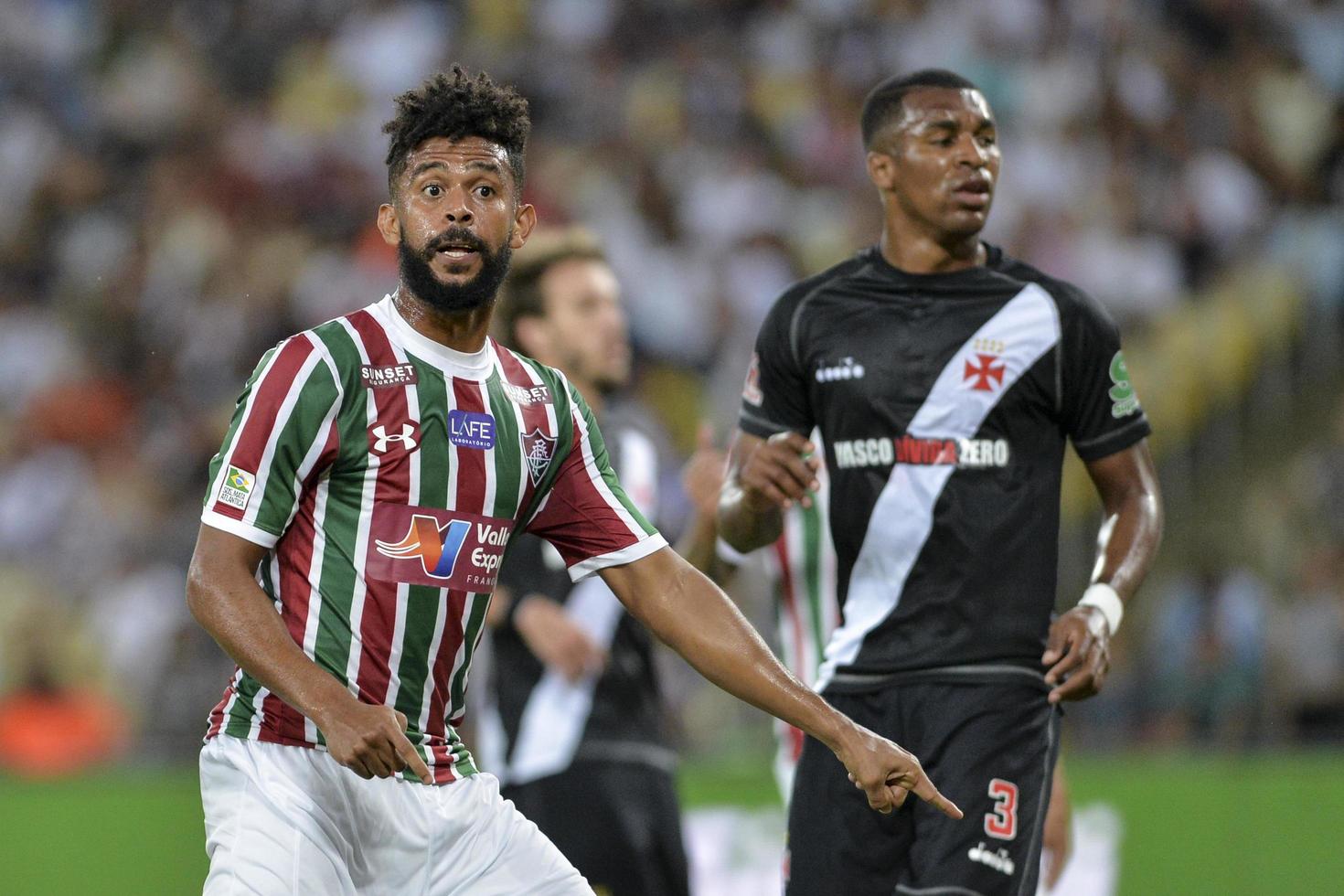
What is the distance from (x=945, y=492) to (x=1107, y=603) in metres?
0.52

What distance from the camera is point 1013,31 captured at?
45.2ft

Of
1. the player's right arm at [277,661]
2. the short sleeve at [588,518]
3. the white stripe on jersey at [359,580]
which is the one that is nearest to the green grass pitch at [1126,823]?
the short sleeve at [588,518]

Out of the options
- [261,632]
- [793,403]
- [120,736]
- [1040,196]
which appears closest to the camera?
[261,632]

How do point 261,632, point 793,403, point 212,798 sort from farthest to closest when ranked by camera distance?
point 793,403, point 212,798, point 261,632

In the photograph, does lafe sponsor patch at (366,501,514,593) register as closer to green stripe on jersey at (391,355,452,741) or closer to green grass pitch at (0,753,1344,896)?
green stripe on jersey at (391,355,452,741)

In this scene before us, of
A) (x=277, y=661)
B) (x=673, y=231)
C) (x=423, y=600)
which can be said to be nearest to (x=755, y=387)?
(x=423, y=600)

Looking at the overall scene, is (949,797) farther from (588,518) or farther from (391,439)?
(391,439)

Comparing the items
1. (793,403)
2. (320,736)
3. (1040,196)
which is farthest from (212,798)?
(1040,196)

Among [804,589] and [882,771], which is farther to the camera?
[804,589]

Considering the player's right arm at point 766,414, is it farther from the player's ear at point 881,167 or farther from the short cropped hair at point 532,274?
the short cropped hair at point 532,274

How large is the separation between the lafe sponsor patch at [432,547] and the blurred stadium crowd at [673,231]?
17.8 ft

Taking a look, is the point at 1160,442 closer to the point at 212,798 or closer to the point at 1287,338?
the point at 1287,338

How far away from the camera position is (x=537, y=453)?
14.9 feet

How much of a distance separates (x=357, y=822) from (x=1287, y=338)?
27.4 ft
